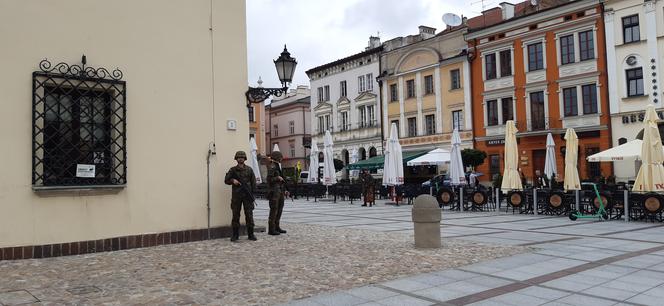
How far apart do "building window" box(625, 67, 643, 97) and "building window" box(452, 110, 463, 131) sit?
32.9ft

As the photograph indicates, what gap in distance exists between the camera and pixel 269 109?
194ft

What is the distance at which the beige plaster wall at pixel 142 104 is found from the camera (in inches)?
304

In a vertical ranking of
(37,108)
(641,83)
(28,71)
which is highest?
(641,83)

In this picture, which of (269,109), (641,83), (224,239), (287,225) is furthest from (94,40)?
(269,109)

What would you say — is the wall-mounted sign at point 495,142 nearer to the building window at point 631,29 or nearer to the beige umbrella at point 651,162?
the building window at point 631,29

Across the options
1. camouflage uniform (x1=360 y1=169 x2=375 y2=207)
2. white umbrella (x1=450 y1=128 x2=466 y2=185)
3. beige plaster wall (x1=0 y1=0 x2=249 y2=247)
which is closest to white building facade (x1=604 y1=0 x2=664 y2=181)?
white umbrella (x1=450 y1=128 x2=466 y2=185)

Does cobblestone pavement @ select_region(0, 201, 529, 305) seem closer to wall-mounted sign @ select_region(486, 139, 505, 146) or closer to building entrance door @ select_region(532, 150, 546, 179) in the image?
building entrance door @ select_region(532, 150, 546, 179)

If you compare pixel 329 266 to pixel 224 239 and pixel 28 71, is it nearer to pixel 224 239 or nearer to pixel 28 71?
Result: pixel 224 239

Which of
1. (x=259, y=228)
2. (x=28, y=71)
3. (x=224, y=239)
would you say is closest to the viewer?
(x=28, y=71)

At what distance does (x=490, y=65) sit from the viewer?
33.2 meters

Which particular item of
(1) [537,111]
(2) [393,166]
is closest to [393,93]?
(1) [537,111]

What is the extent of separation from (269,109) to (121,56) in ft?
166

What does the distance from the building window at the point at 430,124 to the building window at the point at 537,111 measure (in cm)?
713

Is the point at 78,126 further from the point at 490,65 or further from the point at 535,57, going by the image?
the point at 490,65
